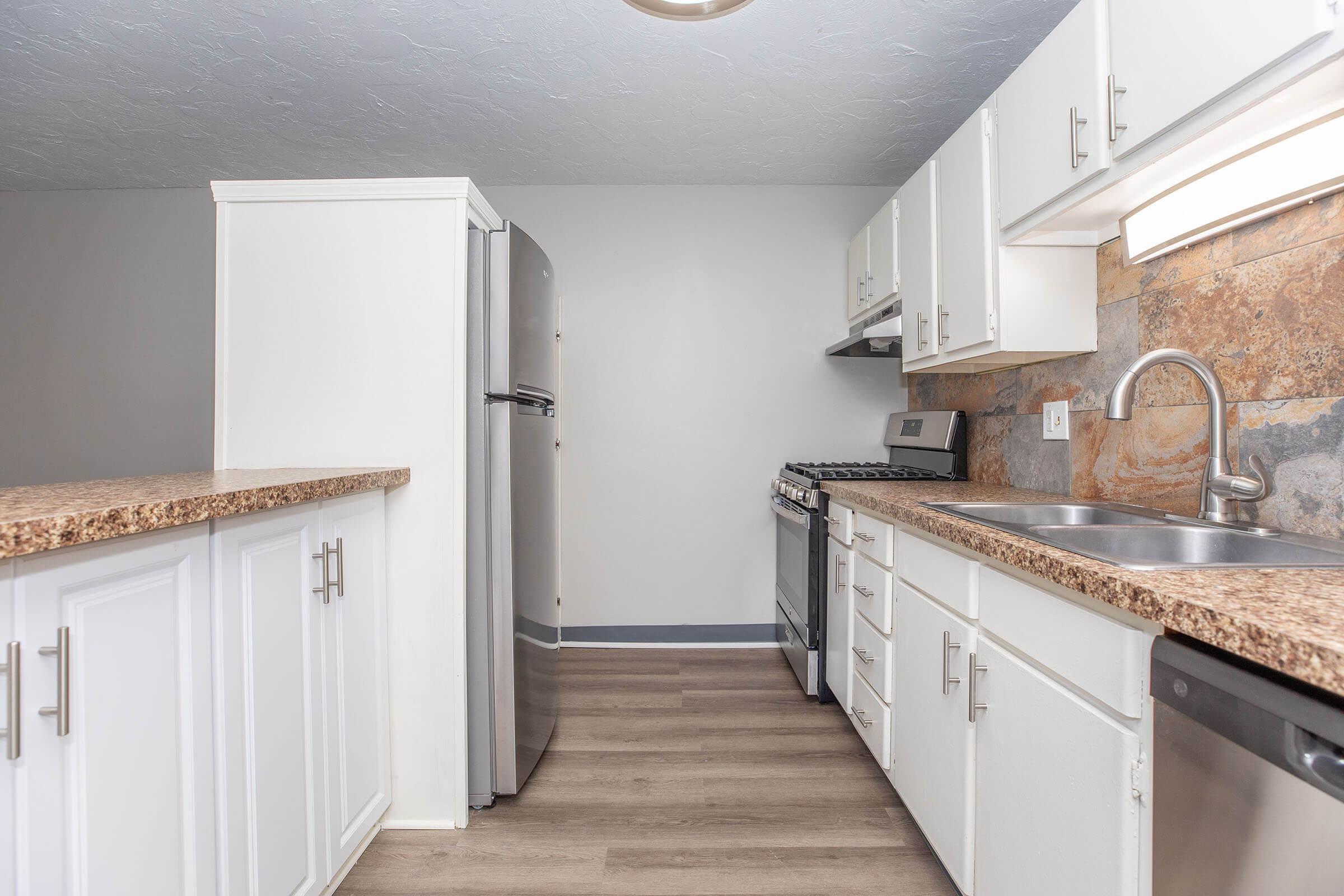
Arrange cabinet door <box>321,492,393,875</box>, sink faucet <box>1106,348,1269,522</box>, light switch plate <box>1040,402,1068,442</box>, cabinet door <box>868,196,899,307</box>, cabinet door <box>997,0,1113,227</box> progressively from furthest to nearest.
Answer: cabinet door <box>868,196,899,307</box> → light switch plate <box>1040,402,1068,442</box> → cabinet door <box>321,492,393,875</box> → cabinet door <box>997,0,1113,227</box> → sink faucet <box>1106,348,1269,522</box>

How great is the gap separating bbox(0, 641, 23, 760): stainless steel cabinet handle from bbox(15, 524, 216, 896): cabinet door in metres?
0.02

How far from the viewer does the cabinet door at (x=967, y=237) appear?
75.0 inches

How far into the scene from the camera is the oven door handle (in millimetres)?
2686

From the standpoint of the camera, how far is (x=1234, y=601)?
2.50ft

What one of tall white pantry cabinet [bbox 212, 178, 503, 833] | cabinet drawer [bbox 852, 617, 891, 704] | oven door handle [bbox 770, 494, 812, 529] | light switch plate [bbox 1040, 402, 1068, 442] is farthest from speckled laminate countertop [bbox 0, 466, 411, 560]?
light switch plate [bbox 1040, 402, 1068, 442]

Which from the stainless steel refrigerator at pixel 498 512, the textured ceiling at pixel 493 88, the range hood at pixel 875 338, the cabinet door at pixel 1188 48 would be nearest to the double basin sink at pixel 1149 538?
the cabinet door at pixel 1188 48

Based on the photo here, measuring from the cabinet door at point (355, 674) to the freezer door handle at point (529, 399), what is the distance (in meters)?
0.41

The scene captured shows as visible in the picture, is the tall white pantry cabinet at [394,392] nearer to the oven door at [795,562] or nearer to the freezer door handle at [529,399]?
the freezer door handle at [529,399]

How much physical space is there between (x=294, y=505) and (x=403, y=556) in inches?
20.1

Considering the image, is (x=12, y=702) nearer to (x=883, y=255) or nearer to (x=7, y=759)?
(x=7, y=759)

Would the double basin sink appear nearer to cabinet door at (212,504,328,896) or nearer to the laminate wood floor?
the laminate wood floor

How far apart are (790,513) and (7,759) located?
258 cm

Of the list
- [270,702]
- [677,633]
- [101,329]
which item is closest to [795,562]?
[677,633]

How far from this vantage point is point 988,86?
8.27ft
